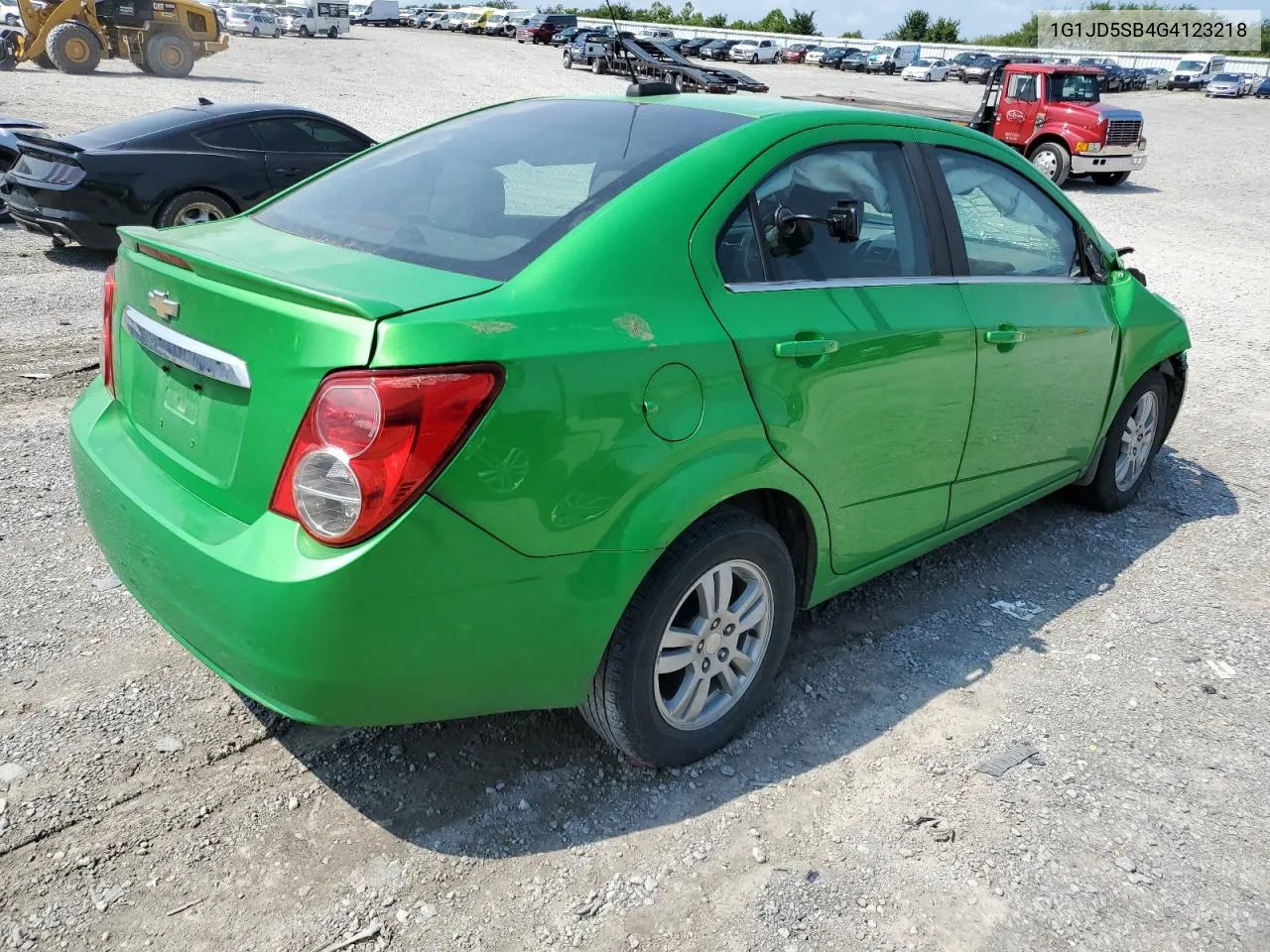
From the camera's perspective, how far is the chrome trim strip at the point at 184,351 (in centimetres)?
225

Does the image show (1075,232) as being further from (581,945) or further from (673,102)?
(581,945)

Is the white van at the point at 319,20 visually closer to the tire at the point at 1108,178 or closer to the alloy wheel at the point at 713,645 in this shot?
the tire at the point at 1108,178

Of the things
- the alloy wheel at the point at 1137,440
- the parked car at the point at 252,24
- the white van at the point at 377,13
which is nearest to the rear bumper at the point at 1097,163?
the alloy wheel at the point at 1137,440

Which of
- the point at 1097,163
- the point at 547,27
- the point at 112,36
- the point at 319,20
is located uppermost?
the point at 547,27

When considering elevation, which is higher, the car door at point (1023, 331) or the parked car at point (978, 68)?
the parked car at point (978, 68)

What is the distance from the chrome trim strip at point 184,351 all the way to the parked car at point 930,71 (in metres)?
53.5

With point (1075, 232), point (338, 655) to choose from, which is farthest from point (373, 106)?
point (338, 655)

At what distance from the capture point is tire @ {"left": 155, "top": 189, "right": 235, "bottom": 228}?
8484mm

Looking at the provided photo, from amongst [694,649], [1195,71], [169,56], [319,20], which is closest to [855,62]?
[1195,71]

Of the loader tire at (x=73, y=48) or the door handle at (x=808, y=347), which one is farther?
the loader tire at (x=73, y=48)

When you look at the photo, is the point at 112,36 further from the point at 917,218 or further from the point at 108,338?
the point at 917,218

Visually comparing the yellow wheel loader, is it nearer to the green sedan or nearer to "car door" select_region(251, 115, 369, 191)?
"car door" select_region(251, 115, 369, 191)

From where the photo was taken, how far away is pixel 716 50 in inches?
2200

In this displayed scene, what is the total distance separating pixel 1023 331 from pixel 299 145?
780 cm
